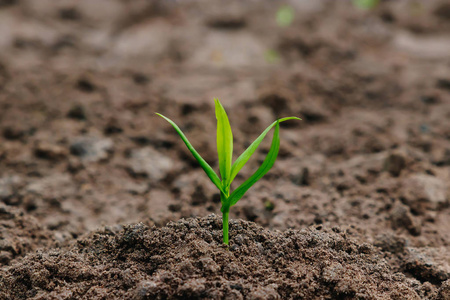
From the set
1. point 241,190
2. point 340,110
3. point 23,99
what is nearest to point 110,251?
point 241,190

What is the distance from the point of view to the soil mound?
1071mm

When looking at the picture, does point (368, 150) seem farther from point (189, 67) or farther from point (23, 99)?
point (23, 99)

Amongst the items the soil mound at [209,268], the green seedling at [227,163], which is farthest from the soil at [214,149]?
the green seedling at [227,163]

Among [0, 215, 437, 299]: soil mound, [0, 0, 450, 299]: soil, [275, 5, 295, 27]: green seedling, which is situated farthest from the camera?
[275, 5, 295, 27]: green seedling

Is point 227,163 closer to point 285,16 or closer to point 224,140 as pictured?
point 224,140

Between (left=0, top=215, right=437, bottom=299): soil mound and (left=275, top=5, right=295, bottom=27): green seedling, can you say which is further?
(left=275, top=5, right=295, bottom=27): green seedling

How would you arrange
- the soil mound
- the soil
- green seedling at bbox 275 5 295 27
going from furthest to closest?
green seedling at bbox 275 5 295 27 → the soil → the soil mound

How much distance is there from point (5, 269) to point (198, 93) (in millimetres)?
1715

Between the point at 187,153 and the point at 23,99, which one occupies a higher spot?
the point at 23,99

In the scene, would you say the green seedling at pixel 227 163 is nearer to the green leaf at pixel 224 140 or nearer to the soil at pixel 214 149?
the green leaf at pixel 224 140

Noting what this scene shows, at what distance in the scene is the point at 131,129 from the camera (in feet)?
7.68

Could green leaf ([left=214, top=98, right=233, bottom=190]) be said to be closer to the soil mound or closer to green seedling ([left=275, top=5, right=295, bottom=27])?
the soil mound

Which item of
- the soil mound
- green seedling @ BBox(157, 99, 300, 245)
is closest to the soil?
the soil mound

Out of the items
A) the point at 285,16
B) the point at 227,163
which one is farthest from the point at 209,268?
the point at 285,16
